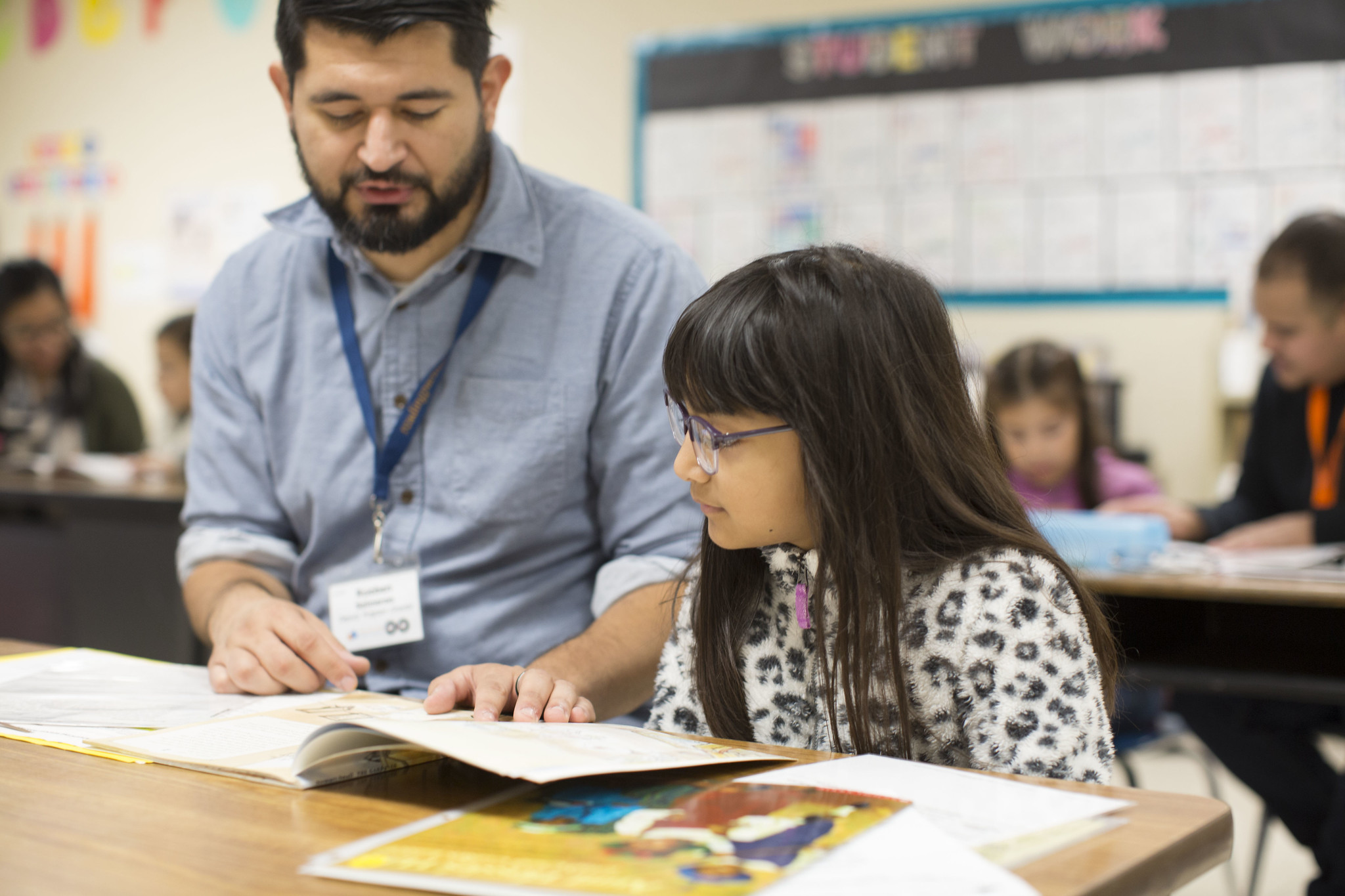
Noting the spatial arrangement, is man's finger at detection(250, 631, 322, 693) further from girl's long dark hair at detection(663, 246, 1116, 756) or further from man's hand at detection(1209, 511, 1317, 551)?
man's hand at detection(1209, 511, 1317, 551)

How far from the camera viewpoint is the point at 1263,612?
87.9 inches

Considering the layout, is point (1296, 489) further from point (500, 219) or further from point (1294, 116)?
point (500, 219)

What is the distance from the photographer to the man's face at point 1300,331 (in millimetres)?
2326

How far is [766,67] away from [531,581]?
135 inches

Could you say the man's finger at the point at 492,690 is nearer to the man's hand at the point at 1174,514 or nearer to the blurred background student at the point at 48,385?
the man's hand at the point at 1174,514

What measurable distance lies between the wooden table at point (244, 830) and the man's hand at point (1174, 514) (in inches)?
76.5

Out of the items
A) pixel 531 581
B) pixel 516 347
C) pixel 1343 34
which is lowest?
pixel 531 581

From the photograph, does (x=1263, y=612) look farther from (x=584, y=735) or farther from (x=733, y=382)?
(x=584, y=735)

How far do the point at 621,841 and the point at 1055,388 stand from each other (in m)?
2.36

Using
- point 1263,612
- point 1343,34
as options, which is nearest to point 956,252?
point 1343,34

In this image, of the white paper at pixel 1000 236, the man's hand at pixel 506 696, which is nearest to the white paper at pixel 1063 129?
the white paper at pixel 1000 236

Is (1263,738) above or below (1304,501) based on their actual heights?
below

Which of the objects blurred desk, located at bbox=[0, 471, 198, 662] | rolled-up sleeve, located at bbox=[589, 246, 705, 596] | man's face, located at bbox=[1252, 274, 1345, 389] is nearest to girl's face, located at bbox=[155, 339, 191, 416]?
blurred desk, located at bbox=[0, 471, 198, 662]

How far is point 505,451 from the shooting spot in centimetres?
136
